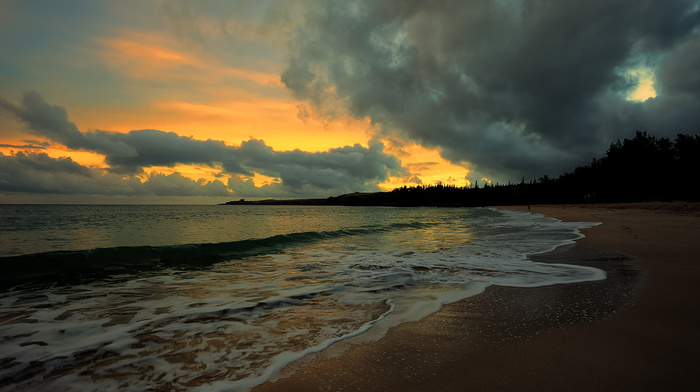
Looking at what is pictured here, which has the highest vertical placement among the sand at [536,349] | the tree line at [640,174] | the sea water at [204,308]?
the tree line at [640,174]

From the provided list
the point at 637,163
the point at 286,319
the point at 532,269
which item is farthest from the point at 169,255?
the point at 637,163

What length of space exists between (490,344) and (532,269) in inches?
218

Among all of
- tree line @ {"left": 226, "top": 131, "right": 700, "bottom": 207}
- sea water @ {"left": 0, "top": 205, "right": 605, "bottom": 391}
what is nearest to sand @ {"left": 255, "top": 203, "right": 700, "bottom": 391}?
sea water @ {"left": 0, "top": 205, "right": 605, "bottom": 391}

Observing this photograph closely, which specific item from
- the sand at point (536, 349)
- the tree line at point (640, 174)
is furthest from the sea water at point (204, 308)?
the tree line at point (640, 174)

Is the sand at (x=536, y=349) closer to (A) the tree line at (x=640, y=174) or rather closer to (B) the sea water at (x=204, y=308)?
(B) the sea water at (x=204, y=308)

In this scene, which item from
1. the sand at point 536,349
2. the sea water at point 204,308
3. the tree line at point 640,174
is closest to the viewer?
the sand at point 536,349

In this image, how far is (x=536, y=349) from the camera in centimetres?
334

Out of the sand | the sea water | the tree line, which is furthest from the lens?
the tree line

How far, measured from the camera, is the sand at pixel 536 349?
2736 millimetres

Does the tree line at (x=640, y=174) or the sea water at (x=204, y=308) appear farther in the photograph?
the tree line at (x=640, y=174)

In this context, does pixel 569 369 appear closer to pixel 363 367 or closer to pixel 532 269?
pixel 363 367

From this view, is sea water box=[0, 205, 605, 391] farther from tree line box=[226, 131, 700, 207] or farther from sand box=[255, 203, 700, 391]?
tree line box=[226, 131, 700, 207]

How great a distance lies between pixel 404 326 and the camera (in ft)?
14.2

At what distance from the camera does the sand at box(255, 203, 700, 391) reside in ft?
8.98
